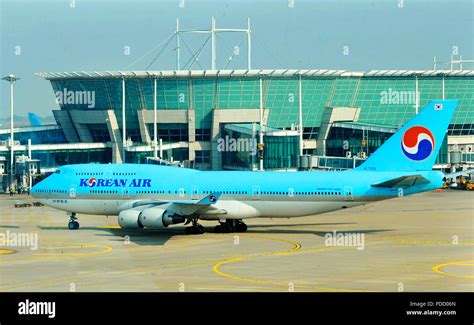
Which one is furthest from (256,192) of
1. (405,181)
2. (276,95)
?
(276,95)

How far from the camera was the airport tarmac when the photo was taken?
1850 inches

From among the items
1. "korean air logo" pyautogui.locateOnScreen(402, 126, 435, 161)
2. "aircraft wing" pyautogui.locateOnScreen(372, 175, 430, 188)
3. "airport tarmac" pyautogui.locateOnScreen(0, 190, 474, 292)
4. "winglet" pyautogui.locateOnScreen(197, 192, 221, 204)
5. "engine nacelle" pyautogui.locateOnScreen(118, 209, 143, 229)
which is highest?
"korean air logo" pyautogui.locateOnScreen(402, 126, 435, 161)

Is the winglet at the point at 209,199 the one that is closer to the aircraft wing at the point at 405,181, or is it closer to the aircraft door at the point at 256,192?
the aircraft door at the point at 256,192

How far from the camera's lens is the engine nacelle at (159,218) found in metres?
69.3

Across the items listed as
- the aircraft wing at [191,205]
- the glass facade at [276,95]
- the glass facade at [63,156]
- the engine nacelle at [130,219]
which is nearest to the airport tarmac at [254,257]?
the engine nacelle at [130,219]

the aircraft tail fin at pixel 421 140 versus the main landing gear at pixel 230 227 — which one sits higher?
the aircraft tail fin at pixel 421 140

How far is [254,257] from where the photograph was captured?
58.1m

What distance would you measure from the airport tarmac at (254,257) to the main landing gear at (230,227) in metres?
1.09

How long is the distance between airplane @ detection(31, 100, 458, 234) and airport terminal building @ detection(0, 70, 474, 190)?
82949mm

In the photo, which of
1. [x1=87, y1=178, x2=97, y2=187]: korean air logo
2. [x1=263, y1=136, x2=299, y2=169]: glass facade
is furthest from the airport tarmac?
[x1=263, y1=136, x2=299, y2=169]: glass facade

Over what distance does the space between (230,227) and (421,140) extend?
649 inches

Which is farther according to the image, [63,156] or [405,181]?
[63,156]

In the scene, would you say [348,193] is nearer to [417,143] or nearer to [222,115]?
[417,143]

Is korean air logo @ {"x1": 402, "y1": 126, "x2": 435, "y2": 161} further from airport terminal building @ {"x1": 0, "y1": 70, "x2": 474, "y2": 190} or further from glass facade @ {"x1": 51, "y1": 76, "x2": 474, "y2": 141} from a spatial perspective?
glass facade @ {"x1": 51, "y1": 76, "x2": 474, "y2": 141}
